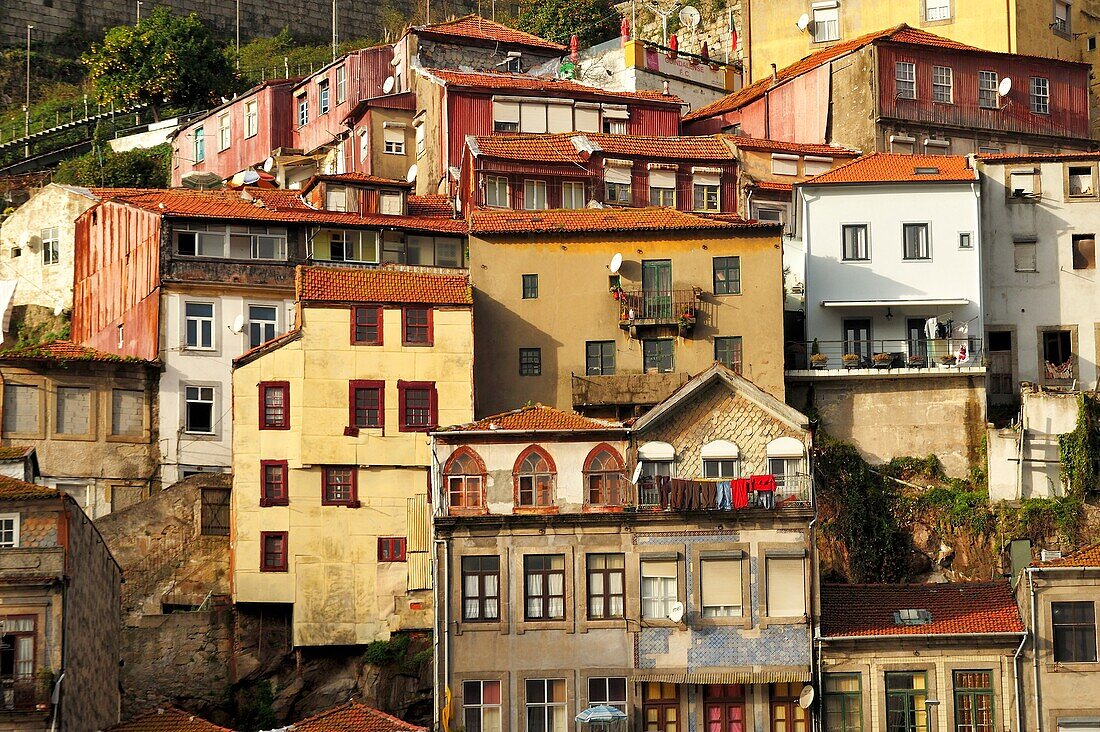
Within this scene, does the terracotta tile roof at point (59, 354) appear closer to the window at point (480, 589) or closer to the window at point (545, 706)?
the window at point (480, 589)

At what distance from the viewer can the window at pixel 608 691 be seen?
58312mm

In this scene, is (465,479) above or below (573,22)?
below

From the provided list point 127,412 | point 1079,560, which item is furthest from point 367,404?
point 1079,560

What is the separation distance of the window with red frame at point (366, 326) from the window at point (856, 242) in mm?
17338

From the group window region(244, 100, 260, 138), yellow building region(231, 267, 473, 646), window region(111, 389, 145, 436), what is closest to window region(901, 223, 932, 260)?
yellow building region(231, 267, 473, 646)

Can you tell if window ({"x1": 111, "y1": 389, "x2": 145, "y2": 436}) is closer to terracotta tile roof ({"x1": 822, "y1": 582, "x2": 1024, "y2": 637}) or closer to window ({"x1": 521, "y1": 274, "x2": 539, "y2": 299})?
window ({"x1": 521, "y1": 274, "x2": 539, "y2": 299})

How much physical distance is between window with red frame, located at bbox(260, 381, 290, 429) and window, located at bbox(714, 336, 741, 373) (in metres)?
13.6

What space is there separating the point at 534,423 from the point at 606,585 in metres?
5.05

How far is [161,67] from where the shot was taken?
10888 cm

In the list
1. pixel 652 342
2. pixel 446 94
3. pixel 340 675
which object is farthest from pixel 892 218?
pixel 340 675

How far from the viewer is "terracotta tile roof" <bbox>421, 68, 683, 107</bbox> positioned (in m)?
85.5

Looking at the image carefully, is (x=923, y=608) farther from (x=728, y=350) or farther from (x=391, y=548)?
(x=391, y=548)

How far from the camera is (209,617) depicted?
65.6 metres

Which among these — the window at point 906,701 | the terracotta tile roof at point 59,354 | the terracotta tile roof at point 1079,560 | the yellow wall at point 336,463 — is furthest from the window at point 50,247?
the terracotta tile roof at point 1079,560
